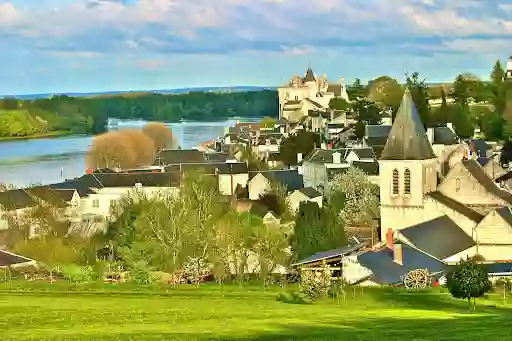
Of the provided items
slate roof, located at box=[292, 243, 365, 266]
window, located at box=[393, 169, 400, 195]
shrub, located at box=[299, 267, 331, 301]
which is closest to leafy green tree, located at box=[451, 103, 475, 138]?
window, located at box=[393, 169, 400, 195]

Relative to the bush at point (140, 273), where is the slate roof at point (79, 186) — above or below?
above

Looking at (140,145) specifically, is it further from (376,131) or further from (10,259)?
(10,259)

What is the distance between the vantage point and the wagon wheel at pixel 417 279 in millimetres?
26719

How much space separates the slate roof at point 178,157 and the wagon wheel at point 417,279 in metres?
37.7

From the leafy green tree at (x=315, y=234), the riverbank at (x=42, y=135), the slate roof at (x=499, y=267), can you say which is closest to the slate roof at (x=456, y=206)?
the leafy green tree at (x=315, y=234)

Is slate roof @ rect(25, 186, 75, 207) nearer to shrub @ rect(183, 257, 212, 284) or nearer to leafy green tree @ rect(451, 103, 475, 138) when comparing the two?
shrub @ rect(183, 257, 212, 284)

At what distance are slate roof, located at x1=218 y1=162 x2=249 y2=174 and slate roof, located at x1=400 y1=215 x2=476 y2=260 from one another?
24.1m

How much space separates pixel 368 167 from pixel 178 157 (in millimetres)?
19581

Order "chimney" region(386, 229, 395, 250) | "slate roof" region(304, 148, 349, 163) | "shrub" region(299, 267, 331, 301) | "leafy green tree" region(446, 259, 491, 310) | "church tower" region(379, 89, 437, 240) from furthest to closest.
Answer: "slate roof" region(304, 148, 349, 163) < "church tower" region(379, 89, 437, 240) < "chimney" region(386, 229, 395, 250) < "shrub" region(299, 267, 331, 301) < "leafy green tree" region(446, 259, 491, 310)

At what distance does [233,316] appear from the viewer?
55.6ft

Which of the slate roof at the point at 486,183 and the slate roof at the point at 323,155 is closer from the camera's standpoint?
the slate roof at the point at 486,183

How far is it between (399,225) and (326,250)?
11.7 ft

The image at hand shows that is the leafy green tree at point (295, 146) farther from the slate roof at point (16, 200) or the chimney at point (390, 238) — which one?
the chimney at point (390, 238)

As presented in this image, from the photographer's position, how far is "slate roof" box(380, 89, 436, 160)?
1407 inches
